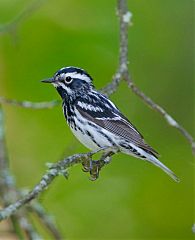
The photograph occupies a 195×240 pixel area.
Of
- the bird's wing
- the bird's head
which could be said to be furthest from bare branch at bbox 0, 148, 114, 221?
the bird's head

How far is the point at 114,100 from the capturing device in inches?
323

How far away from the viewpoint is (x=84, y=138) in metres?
6.79

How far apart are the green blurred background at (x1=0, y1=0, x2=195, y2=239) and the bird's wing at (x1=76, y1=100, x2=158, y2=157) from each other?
0.99 m

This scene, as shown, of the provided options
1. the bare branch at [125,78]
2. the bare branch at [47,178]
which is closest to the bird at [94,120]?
the bare branch at [125,78]

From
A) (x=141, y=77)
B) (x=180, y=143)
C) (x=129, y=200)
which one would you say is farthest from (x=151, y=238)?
(x=141, y=77)

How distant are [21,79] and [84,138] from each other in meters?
1.50

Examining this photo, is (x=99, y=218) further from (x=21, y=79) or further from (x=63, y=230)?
(x=21, y=79)

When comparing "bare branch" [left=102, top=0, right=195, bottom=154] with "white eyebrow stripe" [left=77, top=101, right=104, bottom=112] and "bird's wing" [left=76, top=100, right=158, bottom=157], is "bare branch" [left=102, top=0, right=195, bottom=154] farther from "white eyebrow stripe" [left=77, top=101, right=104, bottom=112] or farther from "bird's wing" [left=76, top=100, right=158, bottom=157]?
"white eyebrow stripe" [left=77, top=101, right=104, bottom=112]

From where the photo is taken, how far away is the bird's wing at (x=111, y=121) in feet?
22.5

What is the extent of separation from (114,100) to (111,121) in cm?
126

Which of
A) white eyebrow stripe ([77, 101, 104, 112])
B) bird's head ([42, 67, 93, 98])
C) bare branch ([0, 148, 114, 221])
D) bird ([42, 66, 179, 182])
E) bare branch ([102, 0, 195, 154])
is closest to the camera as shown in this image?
bare branch ([0, 148, 114, 221])

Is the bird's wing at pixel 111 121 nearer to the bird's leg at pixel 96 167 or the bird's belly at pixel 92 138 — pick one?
the bird's belly at pixel 92 138

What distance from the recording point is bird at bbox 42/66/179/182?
6754mm

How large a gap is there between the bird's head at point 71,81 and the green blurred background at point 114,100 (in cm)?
66
